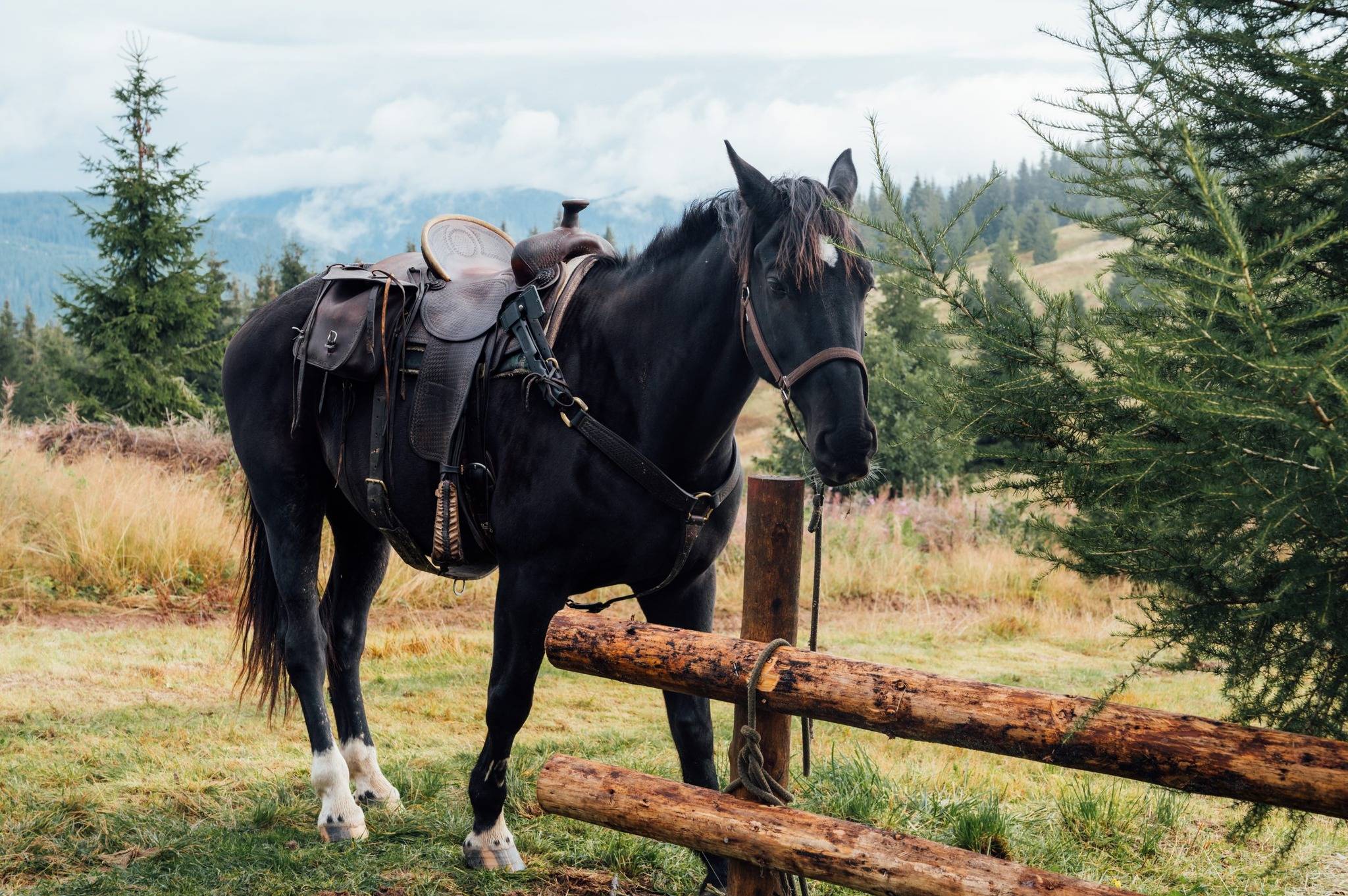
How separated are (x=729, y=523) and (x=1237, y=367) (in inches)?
73.6

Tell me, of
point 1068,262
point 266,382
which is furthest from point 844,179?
point 1068,262

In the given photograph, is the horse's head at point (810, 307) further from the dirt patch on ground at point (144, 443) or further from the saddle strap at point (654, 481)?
the dirt patch on ground at point (144, 443)

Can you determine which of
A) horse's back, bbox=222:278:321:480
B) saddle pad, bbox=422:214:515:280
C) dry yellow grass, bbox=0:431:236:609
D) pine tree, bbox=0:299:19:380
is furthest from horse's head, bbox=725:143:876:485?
pine tree, bbox=0:299:19:380

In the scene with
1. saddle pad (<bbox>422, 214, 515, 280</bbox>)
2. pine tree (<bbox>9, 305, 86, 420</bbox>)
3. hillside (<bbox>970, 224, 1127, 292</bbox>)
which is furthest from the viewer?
hillside (<bbox>970, 224, 1127, 292</bbox>)

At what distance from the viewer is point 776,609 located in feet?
10.6

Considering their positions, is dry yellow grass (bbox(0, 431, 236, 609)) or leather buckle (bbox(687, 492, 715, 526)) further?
dry yellow grass (bbox(0, 431, 236, 609))

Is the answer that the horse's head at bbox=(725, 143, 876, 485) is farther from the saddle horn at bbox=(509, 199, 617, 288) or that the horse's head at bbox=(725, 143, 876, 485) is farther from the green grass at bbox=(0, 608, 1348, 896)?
the green grass at bbox=(0, 608, 1348, 896)

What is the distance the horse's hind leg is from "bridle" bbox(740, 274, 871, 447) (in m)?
2.45

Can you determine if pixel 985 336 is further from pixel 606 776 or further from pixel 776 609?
pixel 606 776

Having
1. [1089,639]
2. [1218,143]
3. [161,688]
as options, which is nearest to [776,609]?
[1218,143]

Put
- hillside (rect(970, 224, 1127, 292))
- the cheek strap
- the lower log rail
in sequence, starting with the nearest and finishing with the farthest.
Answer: the lower log rail → the cheek strap → hillside (rect(970, 224, 1127, 292))

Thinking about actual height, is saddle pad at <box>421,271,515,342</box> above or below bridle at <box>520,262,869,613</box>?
above

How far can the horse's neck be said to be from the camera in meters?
3.24

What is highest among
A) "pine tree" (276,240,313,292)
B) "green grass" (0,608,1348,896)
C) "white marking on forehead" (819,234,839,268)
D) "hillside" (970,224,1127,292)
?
"hillside" (970,224,1127,292)
